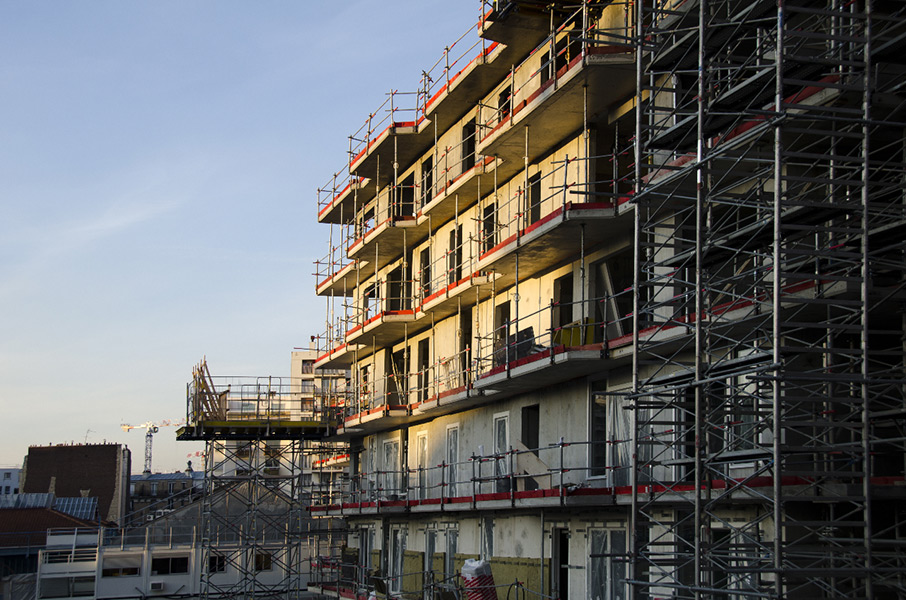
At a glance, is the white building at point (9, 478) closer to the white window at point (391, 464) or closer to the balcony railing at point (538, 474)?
the white window at point (391, 464)

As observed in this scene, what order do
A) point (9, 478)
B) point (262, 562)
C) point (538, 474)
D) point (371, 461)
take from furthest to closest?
point (9, 478) → point (262, 562) → point (371, 461) → point (538, 474)

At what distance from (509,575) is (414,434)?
11.0m

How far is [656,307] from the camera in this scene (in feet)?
58.3

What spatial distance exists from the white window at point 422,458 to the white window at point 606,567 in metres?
12.0

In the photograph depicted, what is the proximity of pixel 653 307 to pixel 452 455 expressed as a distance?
572 inches

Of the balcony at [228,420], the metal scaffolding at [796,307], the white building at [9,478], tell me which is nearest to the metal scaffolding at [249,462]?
the balcony at [228,420]

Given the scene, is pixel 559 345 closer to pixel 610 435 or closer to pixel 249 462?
pixel 610 435

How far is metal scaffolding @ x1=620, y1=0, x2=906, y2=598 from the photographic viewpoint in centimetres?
1429

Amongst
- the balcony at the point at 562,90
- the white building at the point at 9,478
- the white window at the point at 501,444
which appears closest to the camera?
the balcony at the point at 562,90

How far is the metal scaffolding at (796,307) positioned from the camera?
14.3m

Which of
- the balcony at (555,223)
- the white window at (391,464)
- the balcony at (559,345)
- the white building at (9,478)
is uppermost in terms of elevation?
the balcony at (555,223)

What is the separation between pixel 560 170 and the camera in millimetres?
24438

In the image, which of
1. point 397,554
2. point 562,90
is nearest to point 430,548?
point 397,554

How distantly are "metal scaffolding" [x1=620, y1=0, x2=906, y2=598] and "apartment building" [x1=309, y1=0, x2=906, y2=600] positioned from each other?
63 millimetres
